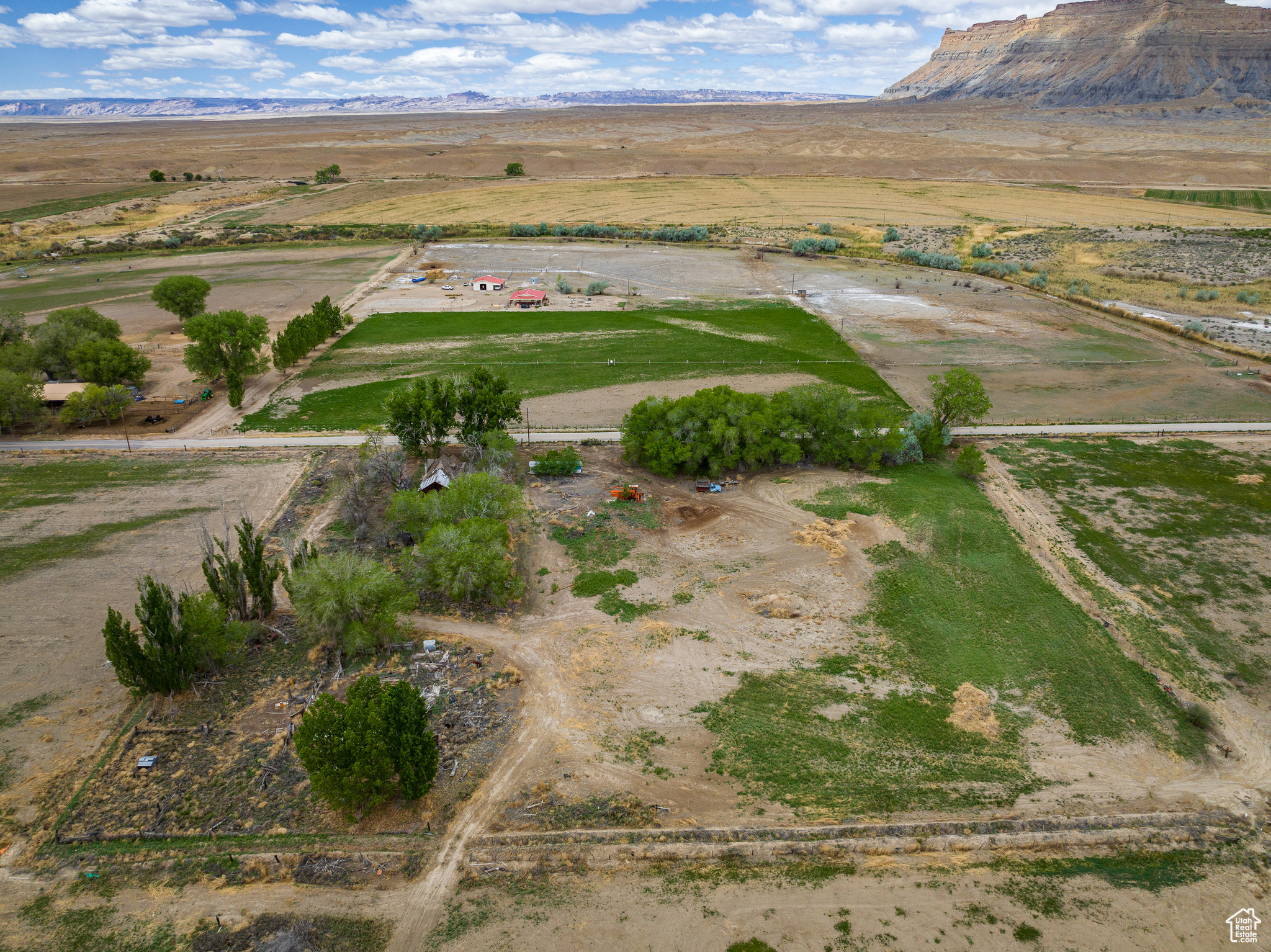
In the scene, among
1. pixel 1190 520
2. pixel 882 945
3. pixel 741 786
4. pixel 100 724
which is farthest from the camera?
pixel 1190 520

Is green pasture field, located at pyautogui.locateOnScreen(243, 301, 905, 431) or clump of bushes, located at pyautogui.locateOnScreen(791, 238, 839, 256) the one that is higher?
clump of bushes, located at pyautogui.locateOnScreen(791, 238, 839, 256)

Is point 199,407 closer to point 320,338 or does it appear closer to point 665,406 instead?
point 320,338

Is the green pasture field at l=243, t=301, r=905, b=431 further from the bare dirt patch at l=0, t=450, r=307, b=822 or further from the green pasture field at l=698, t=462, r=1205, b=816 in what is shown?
the green pasture field at l=698, t=462, r=1205, b=816

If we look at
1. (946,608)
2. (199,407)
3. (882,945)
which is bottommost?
(882,945)

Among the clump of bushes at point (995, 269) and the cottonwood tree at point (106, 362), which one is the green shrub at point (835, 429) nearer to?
the cottonwood tree at point (106, 362)

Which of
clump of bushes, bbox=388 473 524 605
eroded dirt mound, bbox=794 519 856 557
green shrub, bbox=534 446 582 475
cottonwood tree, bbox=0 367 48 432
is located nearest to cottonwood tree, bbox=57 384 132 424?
cottonwood tree, bbox=0 367 48 432

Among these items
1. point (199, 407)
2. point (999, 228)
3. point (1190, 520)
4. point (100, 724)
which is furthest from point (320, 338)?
point (999, 228)
